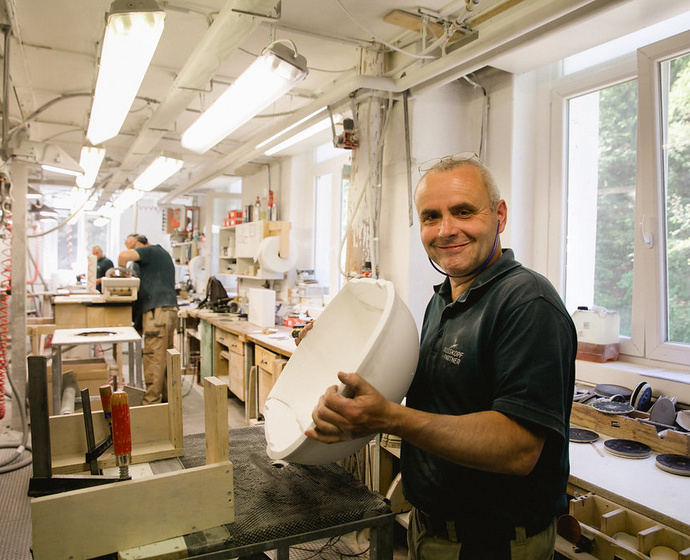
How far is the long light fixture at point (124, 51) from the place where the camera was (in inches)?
66.6

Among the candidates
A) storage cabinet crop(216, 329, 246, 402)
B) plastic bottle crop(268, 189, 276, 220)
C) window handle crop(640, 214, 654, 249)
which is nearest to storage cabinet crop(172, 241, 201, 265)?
plastic bottle crop(268, 189, 276, 220)

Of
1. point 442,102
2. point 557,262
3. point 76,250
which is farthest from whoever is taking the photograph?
point 76,250

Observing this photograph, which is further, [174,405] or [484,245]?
[174,405]

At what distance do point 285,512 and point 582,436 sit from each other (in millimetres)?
1322

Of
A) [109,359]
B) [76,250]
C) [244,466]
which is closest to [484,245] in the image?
[244,466]

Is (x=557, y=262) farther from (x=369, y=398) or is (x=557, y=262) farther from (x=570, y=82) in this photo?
(x=369, y=398)

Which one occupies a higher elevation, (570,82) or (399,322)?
(570,82)

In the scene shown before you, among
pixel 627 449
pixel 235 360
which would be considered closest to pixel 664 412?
pixel 627 449

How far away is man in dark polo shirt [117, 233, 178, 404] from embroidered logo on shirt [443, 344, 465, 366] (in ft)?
13.0

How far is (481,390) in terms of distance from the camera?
103 cm

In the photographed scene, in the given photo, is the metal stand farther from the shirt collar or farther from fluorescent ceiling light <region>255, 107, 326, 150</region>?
fluorescent ceiling light <region>255, 107, 326, 150</region>

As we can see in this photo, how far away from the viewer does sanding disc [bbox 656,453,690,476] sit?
162cm

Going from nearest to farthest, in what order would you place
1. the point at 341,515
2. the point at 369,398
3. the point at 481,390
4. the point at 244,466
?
the point at 369,398 → the point at 481,390 → the point at 341,515 → the point at 244,466

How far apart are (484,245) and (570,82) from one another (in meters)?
2.15
